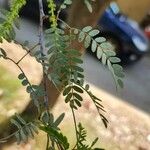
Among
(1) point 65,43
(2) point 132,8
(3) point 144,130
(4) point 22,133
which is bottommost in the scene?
(3) point 144,130

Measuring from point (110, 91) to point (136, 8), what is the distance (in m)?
6.42

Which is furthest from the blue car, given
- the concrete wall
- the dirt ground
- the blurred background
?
the dirt ground

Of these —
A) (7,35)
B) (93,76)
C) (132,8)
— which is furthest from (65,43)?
(132,8)

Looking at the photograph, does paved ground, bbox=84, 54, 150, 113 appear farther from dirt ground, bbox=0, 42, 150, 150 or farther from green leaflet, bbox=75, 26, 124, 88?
green leaflet, bbox=75, 26, 124, 88

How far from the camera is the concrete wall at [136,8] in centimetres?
1616

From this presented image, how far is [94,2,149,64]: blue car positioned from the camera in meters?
12.9

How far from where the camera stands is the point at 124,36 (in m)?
13.1

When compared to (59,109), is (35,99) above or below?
above

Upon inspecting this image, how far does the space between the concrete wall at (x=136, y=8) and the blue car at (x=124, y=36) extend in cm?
273

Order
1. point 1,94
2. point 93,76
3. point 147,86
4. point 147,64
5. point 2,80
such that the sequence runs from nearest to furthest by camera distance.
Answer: point 1,94, point 2,80, point 93,76, point 147,86, point 147,64

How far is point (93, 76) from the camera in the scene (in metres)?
11.2

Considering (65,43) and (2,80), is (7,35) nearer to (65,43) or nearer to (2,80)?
(65,43)

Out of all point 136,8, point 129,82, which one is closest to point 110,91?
point 129,82

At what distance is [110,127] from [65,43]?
Answer: 607 cm
